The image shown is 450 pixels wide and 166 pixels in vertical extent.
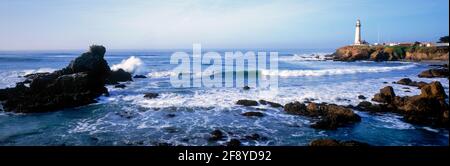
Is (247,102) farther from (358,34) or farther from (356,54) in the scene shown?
(358,34)

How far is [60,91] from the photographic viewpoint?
1641 cm

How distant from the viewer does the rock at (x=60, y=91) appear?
14766 mm

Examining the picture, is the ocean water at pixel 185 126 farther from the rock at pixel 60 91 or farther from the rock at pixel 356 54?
the rock at pixel 356 54

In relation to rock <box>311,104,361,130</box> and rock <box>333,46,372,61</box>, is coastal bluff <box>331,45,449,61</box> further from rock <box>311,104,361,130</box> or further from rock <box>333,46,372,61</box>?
rock <box>311,104,361,130</box>

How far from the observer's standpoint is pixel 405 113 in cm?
1316

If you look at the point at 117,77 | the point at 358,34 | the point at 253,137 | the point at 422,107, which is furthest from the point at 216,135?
the point at 358,34

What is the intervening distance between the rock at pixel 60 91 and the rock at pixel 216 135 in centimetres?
836

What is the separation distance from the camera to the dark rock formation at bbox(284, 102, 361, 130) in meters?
11.5

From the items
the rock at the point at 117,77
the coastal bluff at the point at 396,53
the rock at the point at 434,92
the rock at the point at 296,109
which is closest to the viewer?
the rock at the point at 296,109

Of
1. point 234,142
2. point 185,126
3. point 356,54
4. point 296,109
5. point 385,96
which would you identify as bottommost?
point 234,142

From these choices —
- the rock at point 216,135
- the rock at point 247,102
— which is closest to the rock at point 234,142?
the rock at point 216,135

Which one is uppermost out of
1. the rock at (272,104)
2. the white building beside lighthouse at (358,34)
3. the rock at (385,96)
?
the white building beside lighthouse at (358,34)

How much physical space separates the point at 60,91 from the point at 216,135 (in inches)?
394
